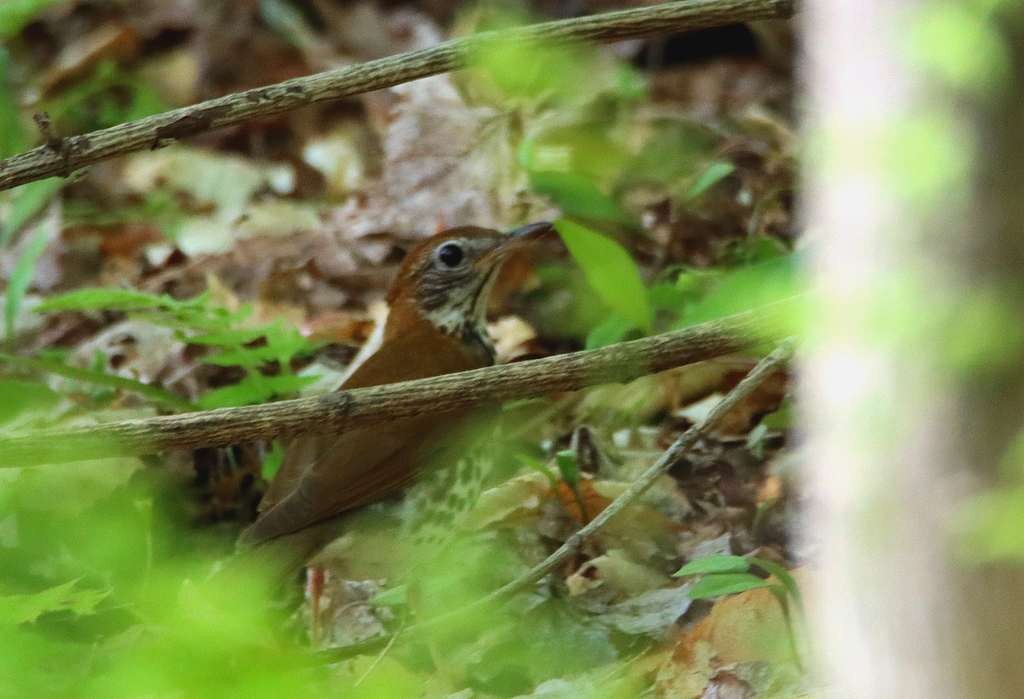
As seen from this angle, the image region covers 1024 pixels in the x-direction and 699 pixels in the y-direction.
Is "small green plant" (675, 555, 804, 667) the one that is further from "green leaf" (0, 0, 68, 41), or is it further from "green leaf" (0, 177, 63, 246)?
"green leaf" (0, 177, 63, 246)

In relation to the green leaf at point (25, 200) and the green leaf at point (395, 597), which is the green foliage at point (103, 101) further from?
the green leaf at point (395, 597)

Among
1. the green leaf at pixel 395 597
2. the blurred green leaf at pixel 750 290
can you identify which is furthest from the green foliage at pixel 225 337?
the blurred green leaf at pixel 750 290

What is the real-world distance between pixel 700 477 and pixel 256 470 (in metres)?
1.30

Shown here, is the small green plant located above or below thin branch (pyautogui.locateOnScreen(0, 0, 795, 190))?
below

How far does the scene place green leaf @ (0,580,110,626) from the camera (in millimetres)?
2074

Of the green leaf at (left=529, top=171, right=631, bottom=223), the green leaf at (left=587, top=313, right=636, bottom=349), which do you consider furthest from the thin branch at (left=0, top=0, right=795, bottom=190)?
the green leaf at (left=529, top=171, right=631, bottom=223)

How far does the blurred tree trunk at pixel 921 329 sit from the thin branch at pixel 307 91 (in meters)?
1.31

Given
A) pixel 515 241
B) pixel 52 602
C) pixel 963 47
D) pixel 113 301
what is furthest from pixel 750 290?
pixel 113 301

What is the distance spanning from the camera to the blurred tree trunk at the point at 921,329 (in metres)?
1.10

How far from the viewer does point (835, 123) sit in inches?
46.0

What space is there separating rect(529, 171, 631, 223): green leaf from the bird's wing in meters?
1.08

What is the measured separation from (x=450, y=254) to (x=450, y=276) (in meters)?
0.06

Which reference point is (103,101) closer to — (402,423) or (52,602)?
(402,423)

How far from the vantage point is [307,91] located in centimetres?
258
